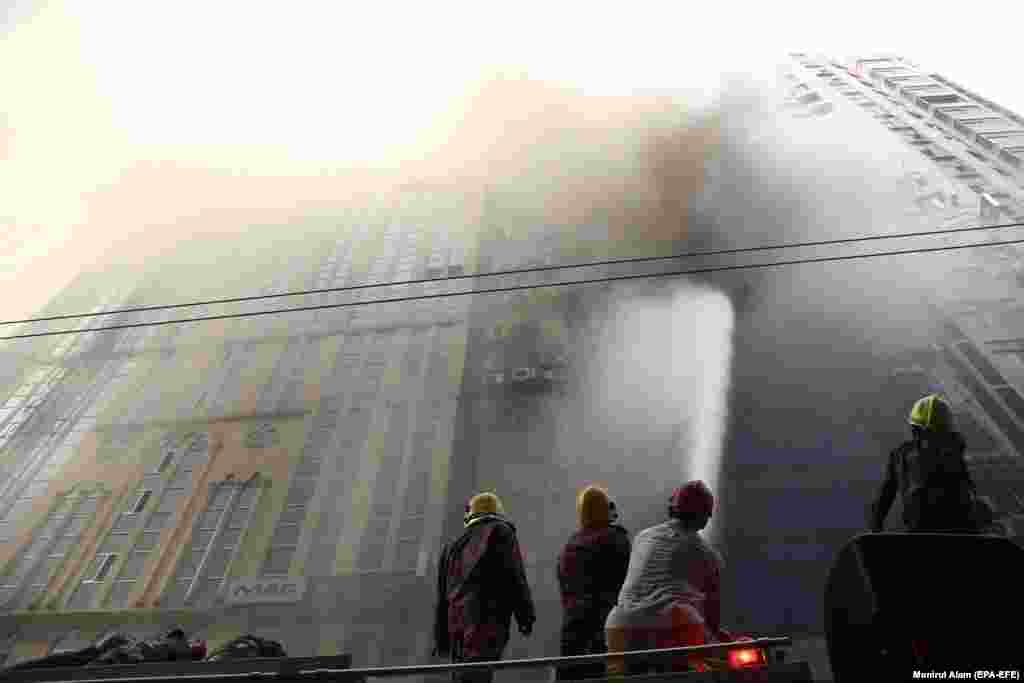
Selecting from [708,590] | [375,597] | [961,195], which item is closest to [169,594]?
[375,597]

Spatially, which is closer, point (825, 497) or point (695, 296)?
point (825, 497)

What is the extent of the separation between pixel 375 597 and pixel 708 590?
737 centimetres

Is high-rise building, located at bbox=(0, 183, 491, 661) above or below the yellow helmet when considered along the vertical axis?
above

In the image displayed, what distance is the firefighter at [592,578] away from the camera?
10.8 feet

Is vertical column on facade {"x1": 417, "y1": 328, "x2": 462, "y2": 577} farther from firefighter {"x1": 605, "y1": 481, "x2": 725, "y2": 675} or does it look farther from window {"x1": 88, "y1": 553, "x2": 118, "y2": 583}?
firefighter {"x1": 605, "y1": 481, "x2": 725, "y2": 675}

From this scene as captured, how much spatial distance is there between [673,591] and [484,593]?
1052 mm

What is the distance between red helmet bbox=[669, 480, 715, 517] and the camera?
2.81 metres

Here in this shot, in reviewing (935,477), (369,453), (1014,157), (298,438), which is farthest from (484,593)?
(1014,157)

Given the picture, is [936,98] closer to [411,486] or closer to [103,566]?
[411,486]

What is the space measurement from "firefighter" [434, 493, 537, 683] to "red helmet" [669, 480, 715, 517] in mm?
893

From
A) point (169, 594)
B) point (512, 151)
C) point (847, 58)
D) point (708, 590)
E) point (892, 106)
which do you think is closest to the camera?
point (708, 590)

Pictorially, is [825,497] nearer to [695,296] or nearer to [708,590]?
[695,296]

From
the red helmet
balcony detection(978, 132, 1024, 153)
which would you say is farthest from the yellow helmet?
balcony detection(978, 132, 1024, 153)

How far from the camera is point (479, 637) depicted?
10.6 feet
